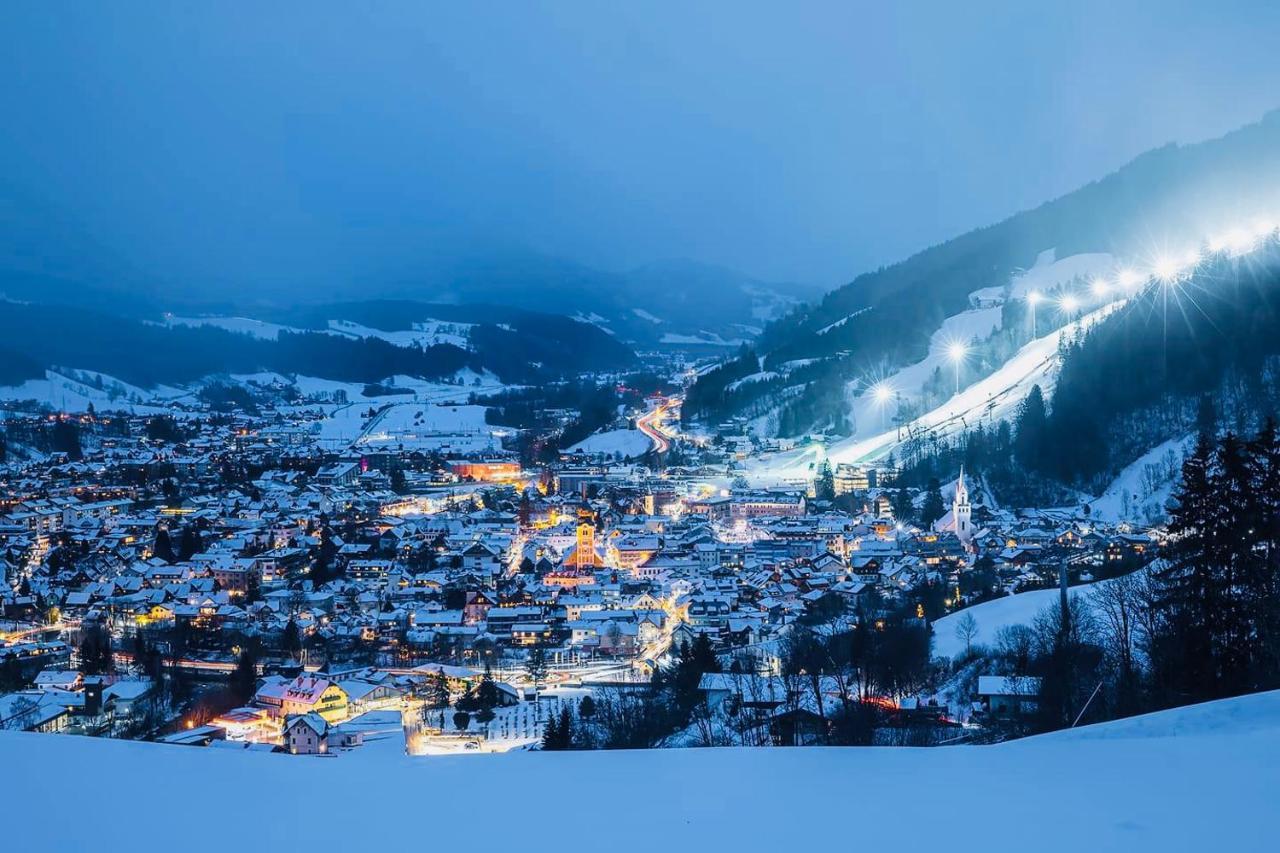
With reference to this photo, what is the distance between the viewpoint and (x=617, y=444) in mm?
34250

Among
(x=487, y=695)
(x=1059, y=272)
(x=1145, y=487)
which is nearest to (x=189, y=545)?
(x=487, y=695)

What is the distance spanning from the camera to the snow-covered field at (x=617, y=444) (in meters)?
33.2

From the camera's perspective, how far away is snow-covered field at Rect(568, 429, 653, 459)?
109 ft

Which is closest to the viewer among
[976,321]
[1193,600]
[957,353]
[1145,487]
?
[1193,600]

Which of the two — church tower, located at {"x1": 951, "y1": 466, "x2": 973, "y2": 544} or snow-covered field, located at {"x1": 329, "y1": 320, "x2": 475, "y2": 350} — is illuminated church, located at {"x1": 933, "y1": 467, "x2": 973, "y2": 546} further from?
snow-covered field, located at {"x1": 329, "y1": 320, "x2": 475, "y2": 350}

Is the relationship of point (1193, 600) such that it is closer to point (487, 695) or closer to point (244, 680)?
point (487, 695)

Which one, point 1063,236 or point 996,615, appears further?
point 1063,236

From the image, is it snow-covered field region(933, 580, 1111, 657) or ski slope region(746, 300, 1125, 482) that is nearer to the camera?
snow-covered field region(933, 580, 1111, 657)

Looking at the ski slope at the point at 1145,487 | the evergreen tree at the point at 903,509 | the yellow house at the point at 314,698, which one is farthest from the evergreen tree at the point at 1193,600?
the evergreen tree at the point at 903,509

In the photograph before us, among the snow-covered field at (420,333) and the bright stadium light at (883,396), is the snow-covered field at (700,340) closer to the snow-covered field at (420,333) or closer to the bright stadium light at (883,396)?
the snow-covered field at (420,333)

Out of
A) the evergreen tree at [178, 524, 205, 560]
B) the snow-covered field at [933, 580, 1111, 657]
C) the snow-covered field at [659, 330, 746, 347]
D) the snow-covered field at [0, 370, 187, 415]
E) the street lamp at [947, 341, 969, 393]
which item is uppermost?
the snow-covered field at [659, 330, 746, 347]

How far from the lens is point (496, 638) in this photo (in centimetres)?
1097

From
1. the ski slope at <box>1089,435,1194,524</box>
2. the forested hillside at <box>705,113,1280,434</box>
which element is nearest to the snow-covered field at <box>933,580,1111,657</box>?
the ski slope at <box>1089,435,1194,524</box>

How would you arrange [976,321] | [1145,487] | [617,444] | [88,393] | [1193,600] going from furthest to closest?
[88,393]
[976,321]
[617,444]
[1145,487]
[1193,600]
